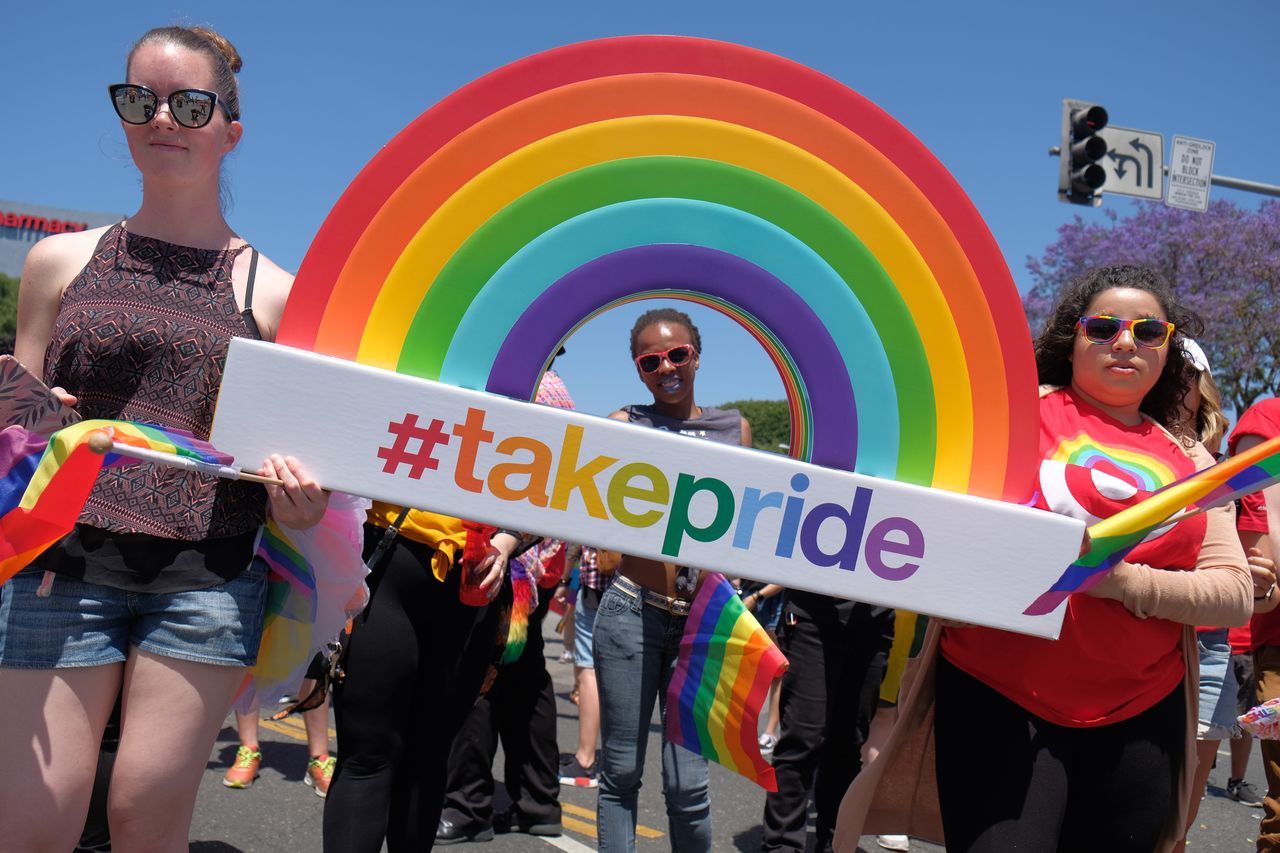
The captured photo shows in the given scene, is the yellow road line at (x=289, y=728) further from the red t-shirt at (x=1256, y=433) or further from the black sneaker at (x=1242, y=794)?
the black sneaker at (x=1242, y=794)

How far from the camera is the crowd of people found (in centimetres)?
183

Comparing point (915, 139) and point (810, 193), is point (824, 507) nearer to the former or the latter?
point (810, 193)

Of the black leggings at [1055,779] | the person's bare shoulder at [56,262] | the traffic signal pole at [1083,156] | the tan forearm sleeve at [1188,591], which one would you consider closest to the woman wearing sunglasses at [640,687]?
the black leggings at [1055,779]

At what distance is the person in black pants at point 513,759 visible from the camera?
417 centimetres

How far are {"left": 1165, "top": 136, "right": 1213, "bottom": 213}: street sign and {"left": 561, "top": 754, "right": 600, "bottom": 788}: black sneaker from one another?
26.2 feet

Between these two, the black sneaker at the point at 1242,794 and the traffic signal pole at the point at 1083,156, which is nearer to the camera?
the black sneaker at the point at 1242,794

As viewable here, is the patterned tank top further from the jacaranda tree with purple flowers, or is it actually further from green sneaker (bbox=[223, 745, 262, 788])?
the jacaranda tree with purple flowers

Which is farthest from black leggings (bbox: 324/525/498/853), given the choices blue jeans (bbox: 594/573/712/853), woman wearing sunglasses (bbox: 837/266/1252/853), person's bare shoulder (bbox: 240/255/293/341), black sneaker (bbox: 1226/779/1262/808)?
black sneaker (bbox: 1226/779/1262/808)

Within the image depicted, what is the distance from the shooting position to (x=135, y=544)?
1.89 meters

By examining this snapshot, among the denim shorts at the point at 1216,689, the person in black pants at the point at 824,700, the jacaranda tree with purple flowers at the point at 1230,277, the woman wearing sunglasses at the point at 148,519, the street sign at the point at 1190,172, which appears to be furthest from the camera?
the jacaranda tree with purple flowers at the point at 1230,277

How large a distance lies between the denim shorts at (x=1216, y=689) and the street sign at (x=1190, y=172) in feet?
24.3

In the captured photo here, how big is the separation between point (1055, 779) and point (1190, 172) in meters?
9.71

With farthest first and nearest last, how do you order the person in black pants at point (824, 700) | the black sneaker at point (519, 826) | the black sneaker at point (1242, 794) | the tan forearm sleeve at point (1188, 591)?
the black sneaker at point (1242, 794) → the black sneaker at point (519, 826) → the person in black pants at point (824, 700) → the tan forearm sleeve at point (1188, 591)

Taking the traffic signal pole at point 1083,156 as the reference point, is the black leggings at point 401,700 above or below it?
below
